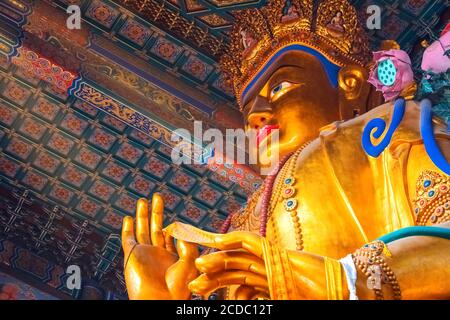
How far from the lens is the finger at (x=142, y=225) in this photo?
3.89 metres

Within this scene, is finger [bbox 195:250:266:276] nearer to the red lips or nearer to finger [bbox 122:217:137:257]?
finger [bbox 122:217:137:257]

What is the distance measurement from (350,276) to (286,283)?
0.19 m

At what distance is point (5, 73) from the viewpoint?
5.81 meters

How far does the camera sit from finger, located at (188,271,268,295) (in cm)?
317

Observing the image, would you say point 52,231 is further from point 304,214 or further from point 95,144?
point 304,214

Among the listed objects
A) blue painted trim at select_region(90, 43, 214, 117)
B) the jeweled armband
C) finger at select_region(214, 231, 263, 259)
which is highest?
blue painted trim at select_region(90, 43, 214, 117)

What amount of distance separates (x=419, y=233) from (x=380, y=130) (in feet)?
2.44

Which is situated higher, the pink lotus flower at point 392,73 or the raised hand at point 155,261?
the pink lotus flower at point 392,73

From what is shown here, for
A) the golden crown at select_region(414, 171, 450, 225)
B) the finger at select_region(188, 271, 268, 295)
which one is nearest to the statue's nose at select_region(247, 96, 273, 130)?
the golden crown at select_region(414, 171, 450, 225)

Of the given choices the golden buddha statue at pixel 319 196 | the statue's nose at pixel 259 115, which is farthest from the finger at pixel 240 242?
the statue's nose at pixel 259 115

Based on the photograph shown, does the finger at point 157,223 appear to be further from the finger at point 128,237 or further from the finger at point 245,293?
the finger at point 245,293

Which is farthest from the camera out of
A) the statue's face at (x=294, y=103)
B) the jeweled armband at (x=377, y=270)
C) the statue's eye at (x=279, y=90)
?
the statue's eye at (x=279, y=90)

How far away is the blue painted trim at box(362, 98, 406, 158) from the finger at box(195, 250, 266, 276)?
3.08 feet

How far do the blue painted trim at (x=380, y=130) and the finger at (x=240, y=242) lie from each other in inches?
36.4
